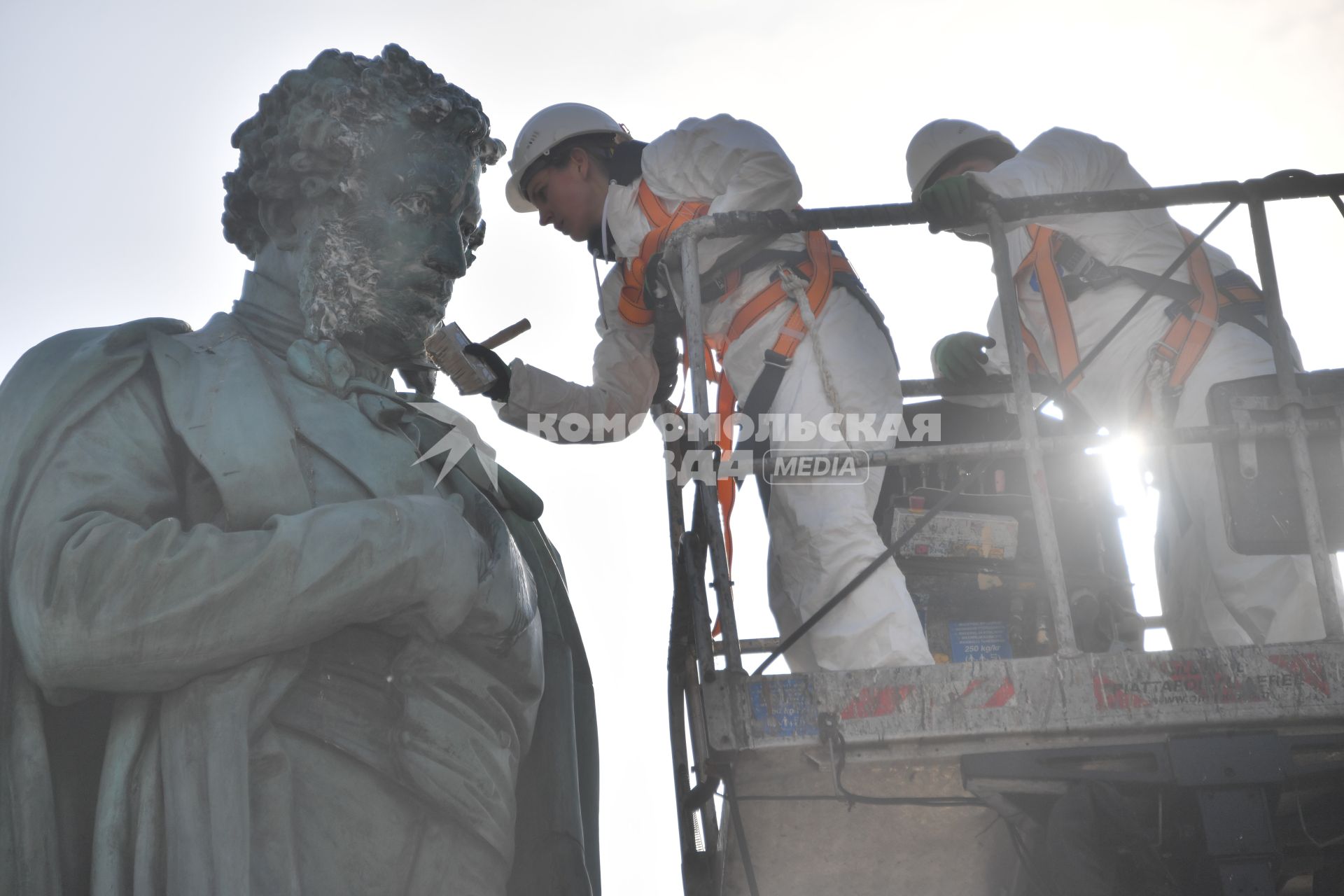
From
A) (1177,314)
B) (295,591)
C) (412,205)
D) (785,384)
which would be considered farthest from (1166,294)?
(295,591)

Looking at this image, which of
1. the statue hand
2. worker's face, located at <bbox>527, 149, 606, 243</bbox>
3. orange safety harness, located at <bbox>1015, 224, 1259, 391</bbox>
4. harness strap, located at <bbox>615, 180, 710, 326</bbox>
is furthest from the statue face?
worker's face, located at <bbox>527, 149, 606, 243</bbox>

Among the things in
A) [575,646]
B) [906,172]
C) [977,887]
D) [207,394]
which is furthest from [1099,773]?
[906,172]

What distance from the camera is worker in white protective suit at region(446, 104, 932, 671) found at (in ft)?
20.9

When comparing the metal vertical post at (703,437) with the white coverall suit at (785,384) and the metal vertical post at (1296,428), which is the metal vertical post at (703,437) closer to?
the white coverall suit at (785,384)

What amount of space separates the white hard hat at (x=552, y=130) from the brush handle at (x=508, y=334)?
2.63 ft

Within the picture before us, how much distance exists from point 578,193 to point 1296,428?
3347 mm

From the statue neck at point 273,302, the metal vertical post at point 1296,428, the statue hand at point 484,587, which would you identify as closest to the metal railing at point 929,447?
the metal vertical post at point 1296,428

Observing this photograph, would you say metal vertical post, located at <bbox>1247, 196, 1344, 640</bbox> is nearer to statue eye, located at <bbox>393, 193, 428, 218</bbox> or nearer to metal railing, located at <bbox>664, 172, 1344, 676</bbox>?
metal railing, located at <bbox>664, 172, 1344, 676</bbox>

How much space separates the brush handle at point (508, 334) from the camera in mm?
7680

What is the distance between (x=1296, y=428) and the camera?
593 centimetres

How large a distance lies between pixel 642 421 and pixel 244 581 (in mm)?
3798

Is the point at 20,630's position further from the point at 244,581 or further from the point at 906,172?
the point at 906,172

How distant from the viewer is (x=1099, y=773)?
551cm

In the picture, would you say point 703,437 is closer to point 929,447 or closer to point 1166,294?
point 929,447
